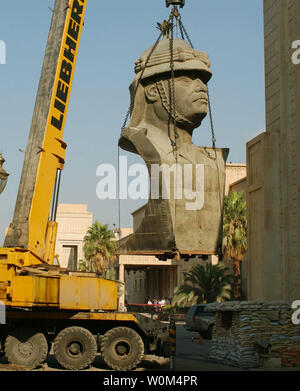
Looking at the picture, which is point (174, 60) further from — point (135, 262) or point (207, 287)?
point (135, 262)

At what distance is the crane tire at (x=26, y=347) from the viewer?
1638 centimetres

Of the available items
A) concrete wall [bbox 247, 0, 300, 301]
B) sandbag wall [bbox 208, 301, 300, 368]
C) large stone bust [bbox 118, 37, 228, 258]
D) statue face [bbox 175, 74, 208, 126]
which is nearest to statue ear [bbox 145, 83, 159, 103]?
large stone bust [bbox 118, 37, 228, 258]

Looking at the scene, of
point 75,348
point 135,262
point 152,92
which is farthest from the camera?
point 135,262

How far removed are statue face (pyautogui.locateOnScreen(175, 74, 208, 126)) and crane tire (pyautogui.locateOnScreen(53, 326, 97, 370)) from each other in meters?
6.67

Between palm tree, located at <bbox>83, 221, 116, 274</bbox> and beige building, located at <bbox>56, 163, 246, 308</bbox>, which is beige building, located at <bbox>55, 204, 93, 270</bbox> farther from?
palm tree, located at <bbox>83, 221, 116, 274</bbox>

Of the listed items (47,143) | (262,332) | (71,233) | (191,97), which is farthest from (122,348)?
(71,233)

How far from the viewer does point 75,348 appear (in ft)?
55.0

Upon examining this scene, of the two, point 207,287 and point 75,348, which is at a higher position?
point 207,287

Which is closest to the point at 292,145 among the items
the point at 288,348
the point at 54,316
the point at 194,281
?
the point at 288,348

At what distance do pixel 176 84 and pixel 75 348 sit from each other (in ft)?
25.4

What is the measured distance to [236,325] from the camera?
18062 mm

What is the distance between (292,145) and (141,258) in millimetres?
45651
